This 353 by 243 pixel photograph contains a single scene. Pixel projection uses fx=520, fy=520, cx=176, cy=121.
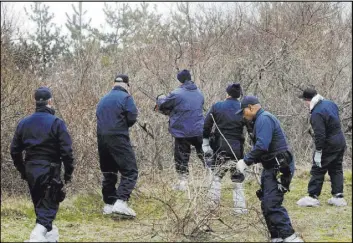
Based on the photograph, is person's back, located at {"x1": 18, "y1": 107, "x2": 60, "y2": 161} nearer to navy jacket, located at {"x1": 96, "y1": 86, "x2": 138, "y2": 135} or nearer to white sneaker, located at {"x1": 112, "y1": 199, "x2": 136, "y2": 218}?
navy jacket, located at {"x1": 96, "y1": 86, "x2": 138, "y2": 135}

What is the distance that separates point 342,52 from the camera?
1664cm

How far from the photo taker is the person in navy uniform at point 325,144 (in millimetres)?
8117

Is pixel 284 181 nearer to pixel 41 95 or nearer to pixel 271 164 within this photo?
pixel 271 164

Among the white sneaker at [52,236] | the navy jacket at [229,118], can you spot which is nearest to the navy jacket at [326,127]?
the navy jacket at [229,118]

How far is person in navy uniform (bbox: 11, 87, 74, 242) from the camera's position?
580 cm

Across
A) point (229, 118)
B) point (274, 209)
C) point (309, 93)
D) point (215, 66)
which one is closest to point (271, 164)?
point (274, 209)

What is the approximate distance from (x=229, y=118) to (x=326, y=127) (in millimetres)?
1698

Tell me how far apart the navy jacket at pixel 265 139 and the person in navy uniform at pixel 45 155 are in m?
2.09

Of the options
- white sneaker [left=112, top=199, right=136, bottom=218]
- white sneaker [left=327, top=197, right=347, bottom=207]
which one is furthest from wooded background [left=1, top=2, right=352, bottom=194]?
white sneaker [left=327, top=197, right=347, bottom=207]

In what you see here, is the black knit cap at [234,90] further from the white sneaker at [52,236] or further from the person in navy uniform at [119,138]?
the white sneaker at [52,236]

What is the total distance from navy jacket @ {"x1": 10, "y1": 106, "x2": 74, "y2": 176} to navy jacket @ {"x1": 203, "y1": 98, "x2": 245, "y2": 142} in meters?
2.64

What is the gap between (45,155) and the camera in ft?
19.3

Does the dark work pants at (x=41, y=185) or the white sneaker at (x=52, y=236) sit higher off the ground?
the dark work pants at (x=41, y=185)

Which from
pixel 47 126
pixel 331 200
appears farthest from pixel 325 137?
pixel 47 126
